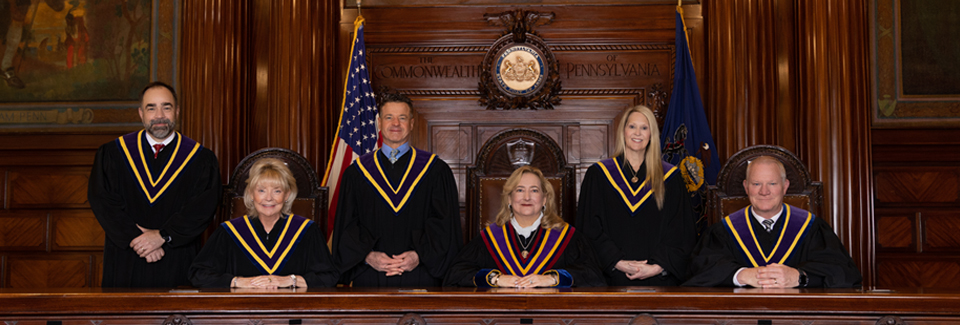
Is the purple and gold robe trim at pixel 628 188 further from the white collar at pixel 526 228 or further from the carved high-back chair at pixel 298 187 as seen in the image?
the carved high-back chair at pixel 298 187

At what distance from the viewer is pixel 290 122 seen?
5961mm

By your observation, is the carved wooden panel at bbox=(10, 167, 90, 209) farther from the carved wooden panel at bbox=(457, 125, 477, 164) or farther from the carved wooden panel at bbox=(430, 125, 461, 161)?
the carved wooden panel at bbox=(457, 125, 477, 164)

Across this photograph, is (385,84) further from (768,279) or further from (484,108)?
(768,279)

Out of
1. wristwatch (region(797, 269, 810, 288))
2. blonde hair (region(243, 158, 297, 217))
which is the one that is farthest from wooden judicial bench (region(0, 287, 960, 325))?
blonde hair (region(243, 158, 297, 217))

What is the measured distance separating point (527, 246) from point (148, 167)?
7.70 ft

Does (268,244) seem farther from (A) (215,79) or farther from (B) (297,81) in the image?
(A) (215,79)

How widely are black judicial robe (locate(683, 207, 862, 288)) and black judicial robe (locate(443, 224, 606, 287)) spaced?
53 centimetres

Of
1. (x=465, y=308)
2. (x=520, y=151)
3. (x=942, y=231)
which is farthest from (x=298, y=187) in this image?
(x=942, y=231)

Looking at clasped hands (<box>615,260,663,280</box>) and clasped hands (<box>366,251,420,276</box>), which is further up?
clasped hands (<box>366,251,420,276</box>)

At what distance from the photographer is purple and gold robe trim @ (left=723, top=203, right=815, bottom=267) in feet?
12.9

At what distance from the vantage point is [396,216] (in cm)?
420

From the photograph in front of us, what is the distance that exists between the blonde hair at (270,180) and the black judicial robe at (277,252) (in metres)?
0.09

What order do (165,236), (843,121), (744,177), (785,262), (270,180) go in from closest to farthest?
(270,180)
(785,262)
(165,236)
(744,177)
(843,121)

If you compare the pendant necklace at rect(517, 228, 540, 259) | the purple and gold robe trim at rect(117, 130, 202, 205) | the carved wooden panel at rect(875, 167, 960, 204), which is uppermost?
the purple and gold robe trim at rect(117, 130, 202, 205)
